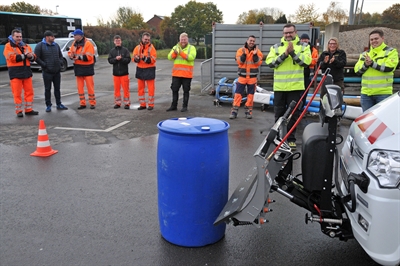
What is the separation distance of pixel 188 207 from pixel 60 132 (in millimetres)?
5437

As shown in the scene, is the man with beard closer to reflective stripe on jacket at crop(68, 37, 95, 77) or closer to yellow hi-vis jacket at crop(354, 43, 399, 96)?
yellow hi-vis jacket at crop(354, 43, 399, 96)

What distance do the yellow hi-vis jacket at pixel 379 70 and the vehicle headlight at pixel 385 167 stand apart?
427 centimetres

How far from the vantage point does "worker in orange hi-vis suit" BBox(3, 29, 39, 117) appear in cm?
911

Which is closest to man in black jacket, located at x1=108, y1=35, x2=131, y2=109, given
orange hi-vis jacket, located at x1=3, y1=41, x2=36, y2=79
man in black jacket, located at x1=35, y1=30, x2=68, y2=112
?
man in black jacket, located at x1=35, y1=30, x2=68, y2=112

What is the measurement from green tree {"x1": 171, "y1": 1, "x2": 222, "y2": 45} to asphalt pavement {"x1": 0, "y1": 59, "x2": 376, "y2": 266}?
49220 millimetres

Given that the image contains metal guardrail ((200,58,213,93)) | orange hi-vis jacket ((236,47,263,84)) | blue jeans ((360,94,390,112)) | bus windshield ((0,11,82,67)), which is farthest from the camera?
bus windshield ((0,11,82,67))

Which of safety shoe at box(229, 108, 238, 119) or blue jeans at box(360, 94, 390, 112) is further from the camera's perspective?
safety shoe at box(229, 108, 238, 119)

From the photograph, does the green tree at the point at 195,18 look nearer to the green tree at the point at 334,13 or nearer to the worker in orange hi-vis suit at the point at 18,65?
the green tree at the point at 334,13

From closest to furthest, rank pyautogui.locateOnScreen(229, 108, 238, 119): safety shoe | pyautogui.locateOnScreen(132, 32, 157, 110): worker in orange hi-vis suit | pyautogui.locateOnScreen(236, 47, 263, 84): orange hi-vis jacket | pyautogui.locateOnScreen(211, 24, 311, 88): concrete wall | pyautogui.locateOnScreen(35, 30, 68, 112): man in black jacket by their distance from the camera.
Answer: pyautogui.locateOnScreen(236, 47, 263, 84): orange hi-vis jacket
pyautogui.locateOnScreen(229, 108, 238, 119): safety shoe
pyautogui.locateOnScreen(35, 30, 68, 112): man in black jacket
pyautogui.locateOnScreen(132, 32, 157, 110): worker in orange hi-vis suit
pyautogui.locateOnScreen(211, 24, 311, 88): concrete wall

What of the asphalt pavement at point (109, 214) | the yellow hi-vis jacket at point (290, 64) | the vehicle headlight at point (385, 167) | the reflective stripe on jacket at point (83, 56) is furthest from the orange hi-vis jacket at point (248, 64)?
the vehicle headlight at point (385, 167)

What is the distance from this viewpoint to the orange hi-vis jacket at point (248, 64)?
29.7ft

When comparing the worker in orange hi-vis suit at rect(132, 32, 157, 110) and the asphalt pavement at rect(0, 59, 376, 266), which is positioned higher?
the worker in orange hi-vis suit at rect(132, 32, 157, 110)

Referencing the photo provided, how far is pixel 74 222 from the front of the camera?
4.01 metres

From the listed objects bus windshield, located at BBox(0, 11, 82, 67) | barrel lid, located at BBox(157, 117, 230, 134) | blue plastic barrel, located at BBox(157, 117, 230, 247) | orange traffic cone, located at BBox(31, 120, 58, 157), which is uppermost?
bus windshield, located at BBox(0, 11, 82, 67)
